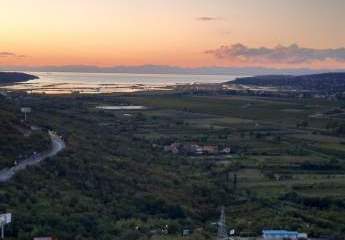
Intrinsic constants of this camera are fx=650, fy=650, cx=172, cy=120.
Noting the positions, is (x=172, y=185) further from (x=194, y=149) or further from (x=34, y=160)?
(x=194, y=149)

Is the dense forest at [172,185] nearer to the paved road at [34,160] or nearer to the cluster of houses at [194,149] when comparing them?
the paved road at [34,160]

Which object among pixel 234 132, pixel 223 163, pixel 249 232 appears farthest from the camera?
pixel 234 132

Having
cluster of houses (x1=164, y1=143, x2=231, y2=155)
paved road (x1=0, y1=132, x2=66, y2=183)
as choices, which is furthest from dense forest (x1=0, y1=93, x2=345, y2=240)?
cluster of houses (x1=164, y1=143, x2=231, y2=155)

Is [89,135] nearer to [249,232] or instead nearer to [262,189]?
[262,189]

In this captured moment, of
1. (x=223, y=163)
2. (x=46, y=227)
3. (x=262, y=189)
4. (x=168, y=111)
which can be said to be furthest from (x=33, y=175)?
(x=168, y=111)

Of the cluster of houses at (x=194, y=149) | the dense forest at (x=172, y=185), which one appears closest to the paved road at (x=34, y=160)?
the dense forest at (x=172, y=185)
